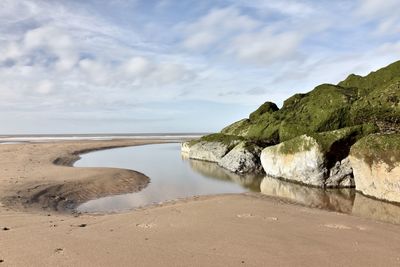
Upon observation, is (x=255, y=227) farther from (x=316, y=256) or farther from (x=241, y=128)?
(x=241, y=128)

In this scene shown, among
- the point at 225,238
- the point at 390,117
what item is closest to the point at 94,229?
the point at 225,238

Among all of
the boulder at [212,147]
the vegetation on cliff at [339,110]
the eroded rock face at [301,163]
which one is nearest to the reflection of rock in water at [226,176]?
the eroded rock face at [301,163]

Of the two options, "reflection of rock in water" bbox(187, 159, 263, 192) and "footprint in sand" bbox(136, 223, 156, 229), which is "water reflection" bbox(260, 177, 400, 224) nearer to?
"reflection of rock in water" bbox(187, 159, 263, 192)

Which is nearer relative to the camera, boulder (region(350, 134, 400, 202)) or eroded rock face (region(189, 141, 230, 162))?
boulder (region(350, 134, 400, 202))

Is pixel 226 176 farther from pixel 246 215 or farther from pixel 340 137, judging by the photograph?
pixel 246 215

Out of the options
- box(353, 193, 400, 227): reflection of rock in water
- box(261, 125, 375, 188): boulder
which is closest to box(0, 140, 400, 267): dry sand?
box(353, 193, 400, 227): reflection of rock in water

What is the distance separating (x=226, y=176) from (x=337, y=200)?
10.5 metres

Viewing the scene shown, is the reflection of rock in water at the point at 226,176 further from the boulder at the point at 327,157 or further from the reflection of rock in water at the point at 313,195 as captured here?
the boulder at the point at 327,157

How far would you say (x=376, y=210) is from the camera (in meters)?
16.0

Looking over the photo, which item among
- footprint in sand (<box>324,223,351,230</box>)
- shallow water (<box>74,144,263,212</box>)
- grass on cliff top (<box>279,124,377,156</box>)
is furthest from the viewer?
grass on cliff top (<box>279,124,377,156</box>)

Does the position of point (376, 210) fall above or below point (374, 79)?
below

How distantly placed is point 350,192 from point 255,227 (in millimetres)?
10915

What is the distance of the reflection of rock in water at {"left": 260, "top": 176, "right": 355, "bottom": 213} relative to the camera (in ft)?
57.4

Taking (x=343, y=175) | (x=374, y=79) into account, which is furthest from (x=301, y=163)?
(x=374, y=79)
